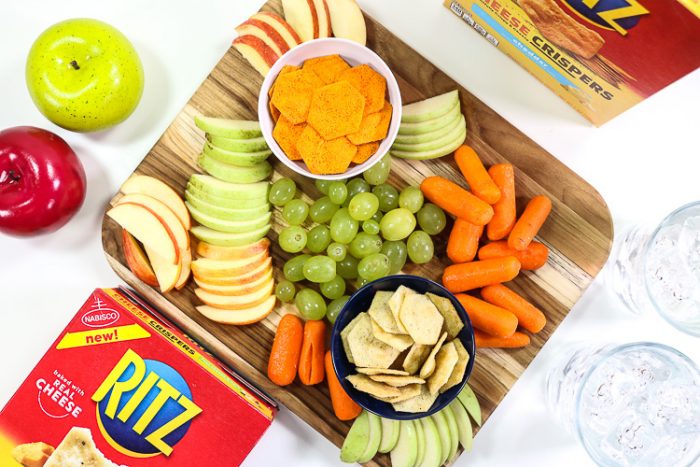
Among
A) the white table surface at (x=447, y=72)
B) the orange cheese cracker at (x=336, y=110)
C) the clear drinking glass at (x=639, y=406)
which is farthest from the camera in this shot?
the white table surface at (x=447, y=72)

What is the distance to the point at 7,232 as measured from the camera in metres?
1.73

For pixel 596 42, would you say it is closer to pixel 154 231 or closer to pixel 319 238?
pixel 319 238

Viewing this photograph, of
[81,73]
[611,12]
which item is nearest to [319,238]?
[81,73]

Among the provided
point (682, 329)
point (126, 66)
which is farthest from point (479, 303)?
point (126, 66)

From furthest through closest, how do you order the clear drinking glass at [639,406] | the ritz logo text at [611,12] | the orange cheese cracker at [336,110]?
the clear drinking glass at [639,406]
the orange cheese cracker at [336,110]
the ritz logo text at [611,12]

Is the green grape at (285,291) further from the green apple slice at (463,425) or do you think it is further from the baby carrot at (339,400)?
the green apple slice at (463,425)

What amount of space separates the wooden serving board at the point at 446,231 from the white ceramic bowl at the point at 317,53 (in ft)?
0.52

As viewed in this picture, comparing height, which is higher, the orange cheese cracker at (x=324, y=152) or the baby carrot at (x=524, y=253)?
the baby carrot at (x=524, y=253)

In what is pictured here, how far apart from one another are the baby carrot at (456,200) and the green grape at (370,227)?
0.17 metres

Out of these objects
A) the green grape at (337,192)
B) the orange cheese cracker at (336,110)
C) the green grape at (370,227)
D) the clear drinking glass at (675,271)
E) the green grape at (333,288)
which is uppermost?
the clear drinking glass at (675,271)

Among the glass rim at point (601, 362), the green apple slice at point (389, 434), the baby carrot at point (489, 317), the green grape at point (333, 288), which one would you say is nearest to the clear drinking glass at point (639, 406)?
the glass rim at point (601, 362)

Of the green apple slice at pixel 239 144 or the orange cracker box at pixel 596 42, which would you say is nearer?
the orange cracker box at pixel 596 42

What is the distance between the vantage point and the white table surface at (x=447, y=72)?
1.84 metres

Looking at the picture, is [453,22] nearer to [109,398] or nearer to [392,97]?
[392,97]
